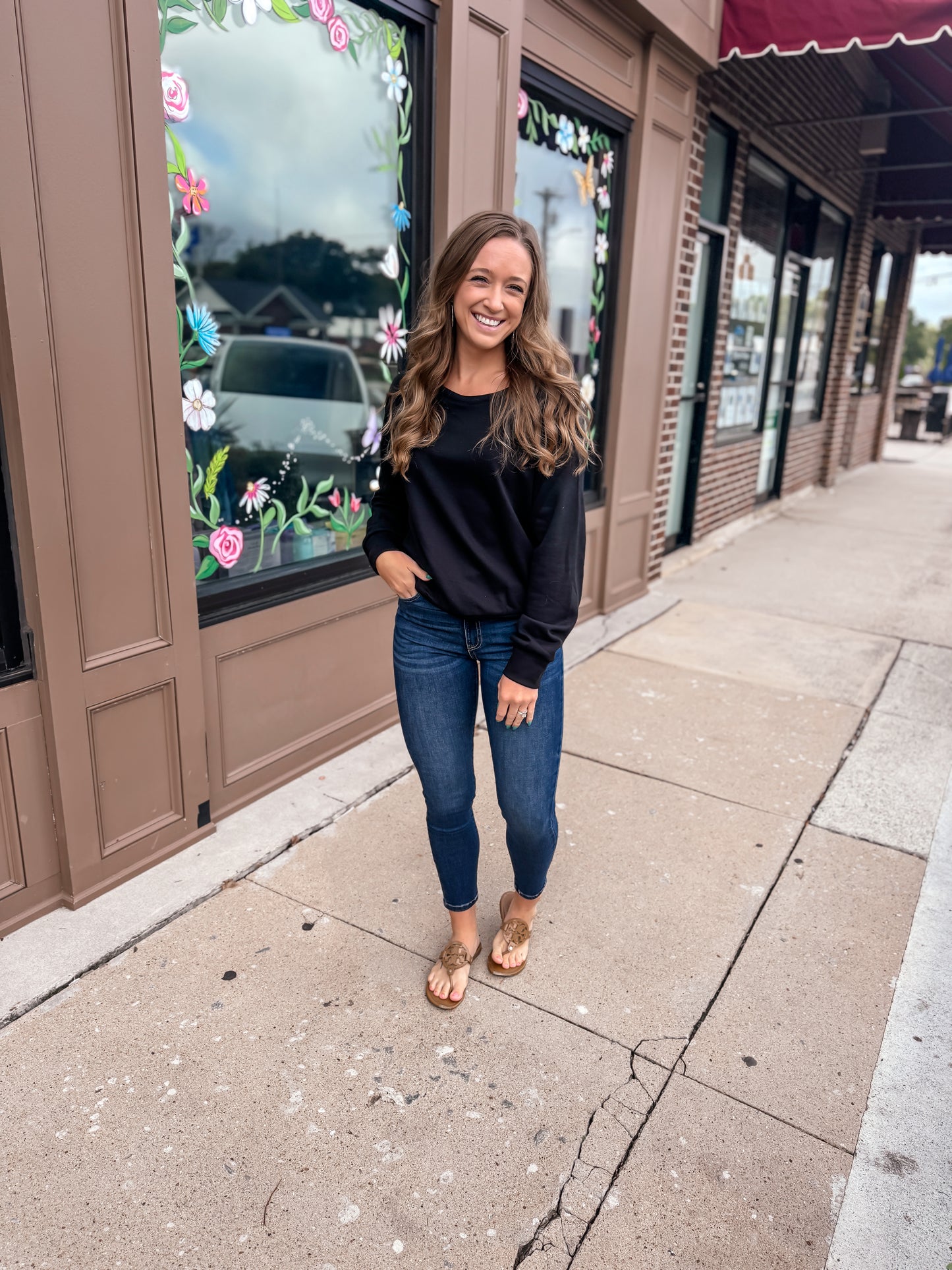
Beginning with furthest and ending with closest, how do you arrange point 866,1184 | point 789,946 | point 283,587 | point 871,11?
point 871,11
point 283,587
point 789,946
point 866,1184

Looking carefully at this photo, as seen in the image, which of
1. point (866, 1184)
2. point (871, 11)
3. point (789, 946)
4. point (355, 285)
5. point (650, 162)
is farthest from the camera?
point (650, 162)

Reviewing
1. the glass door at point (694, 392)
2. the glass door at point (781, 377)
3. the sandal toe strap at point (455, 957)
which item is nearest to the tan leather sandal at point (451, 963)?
the sandal toe strap at point (455, 957)

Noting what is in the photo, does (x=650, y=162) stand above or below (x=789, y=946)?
above

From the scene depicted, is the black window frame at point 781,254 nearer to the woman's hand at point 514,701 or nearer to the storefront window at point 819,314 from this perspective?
the storefront window at point 819,314

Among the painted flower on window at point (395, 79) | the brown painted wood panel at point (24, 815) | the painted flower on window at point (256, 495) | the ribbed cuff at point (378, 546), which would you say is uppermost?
the painted flower on window at point (395, 79)

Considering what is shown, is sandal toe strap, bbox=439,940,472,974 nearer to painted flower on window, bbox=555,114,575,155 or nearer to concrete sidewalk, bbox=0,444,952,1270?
concrete sidewalk, bbox=0,444,952,1270

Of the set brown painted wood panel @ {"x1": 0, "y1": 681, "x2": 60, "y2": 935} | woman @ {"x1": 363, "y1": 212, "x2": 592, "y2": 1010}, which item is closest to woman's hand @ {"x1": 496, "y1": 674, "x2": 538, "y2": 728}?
woman @ {"x1": 363, "y1": 212, "x2": 592, "y2": 1010}

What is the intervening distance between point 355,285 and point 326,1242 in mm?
3345

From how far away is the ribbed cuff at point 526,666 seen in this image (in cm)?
A: 209

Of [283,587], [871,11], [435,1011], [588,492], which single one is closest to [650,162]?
[871,11]

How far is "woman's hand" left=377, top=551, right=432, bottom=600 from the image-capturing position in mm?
2211

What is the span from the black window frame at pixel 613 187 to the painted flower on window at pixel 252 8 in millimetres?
1522

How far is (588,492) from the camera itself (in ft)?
19.0

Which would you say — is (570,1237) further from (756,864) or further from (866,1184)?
(756,864)
